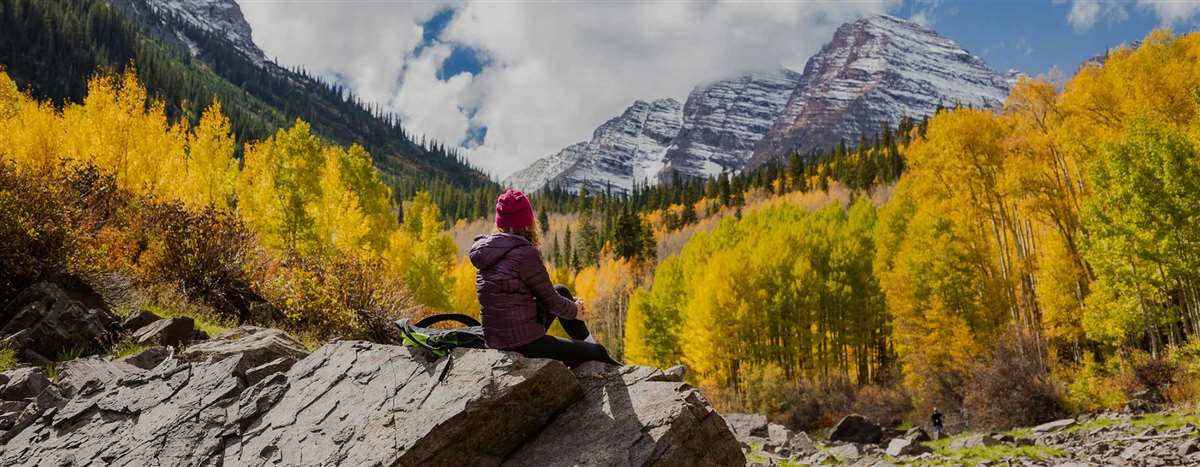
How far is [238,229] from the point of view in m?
13.1

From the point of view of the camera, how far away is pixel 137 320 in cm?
888

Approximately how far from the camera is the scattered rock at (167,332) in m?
8.34

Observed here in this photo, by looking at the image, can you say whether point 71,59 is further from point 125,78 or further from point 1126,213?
point 1126,213

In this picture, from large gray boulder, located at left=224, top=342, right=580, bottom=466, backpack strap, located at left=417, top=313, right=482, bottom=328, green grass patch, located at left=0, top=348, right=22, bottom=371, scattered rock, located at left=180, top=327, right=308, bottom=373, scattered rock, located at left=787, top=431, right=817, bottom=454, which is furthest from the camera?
scattered rock, located at left=787, top=431, right=817, bottom=454

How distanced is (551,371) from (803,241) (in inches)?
1466

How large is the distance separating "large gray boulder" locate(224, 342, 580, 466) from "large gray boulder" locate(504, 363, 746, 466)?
0.17 metres

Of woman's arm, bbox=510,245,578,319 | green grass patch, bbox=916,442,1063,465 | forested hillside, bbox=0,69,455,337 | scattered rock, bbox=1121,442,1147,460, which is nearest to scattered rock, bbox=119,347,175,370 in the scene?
forested hillside, bbox=0,69,455,337

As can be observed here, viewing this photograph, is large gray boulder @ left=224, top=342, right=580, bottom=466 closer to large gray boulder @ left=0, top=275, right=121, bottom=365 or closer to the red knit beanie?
the red knit beanie

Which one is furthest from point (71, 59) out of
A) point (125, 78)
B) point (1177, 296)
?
point (1177, 296)

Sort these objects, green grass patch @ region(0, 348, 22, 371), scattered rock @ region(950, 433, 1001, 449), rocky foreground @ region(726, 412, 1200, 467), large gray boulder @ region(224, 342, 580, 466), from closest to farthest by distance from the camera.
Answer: large gray boulder @ region(224, 342, 580, 466) → green grass patch @ region(0, 348, 22, 371) → rocky foreground @ region(726, 412, 1200, 467) → scattered rock @ region(950, 433, 1001, 449)

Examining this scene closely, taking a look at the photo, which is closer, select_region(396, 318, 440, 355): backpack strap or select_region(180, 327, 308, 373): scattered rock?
select_region(396, 318, 440, 355): backpack strap

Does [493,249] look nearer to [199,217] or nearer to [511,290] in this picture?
[511,290]

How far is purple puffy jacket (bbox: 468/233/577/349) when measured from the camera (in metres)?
4.86

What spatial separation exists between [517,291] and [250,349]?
3.34m
